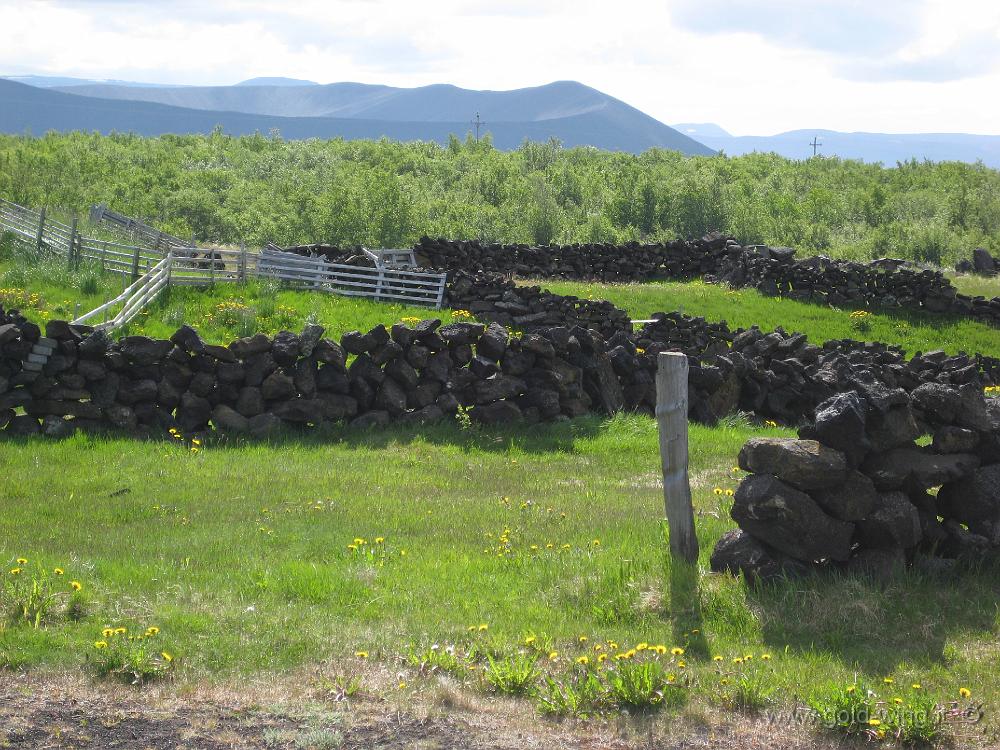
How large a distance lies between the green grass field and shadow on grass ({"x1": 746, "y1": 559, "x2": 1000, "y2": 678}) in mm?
20

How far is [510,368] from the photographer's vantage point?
1762 centimetres

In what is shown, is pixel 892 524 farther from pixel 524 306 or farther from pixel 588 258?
pixel 588 258

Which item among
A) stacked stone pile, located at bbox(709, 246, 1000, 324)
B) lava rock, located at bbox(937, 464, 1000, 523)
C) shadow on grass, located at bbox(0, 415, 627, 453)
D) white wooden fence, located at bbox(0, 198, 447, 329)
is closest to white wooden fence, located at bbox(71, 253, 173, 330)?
white wooden fence, located at bbox(0, 198, 447, 329)

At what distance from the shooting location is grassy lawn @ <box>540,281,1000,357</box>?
3256cm

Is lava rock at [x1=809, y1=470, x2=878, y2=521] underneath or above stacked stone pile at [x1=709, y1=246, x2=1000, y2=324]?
underneath

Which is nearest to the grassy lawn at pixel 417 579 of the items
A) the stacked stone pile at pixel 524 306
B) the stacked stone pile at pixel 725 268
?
the stacked stone pile at pixel 524 306

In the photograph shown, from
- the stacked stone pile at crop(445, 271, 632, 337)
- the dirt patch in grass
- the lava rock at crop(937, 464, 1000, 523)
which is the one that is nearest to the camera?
the dirt patch in grass

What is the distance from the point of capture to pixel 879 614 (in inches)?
334

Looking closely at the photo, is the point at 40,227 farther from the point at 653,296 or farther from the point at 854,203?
the point at 854,203

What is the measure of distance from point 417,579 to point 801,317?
1067 inches

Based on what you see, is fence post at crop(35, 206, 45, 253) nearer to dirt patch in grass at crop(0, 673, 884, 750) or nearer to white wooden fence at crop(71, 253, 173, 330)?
white wooden fence at crop(71, 253, 173, 330)

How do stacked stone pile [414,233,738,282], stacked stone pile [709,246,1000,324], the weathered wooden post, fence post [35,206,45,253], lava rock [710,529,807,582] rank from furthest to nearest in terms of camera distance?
stacked stone pile [414,233,738,282] → fence post [35,206,45,253] → stacked stone pile [709,246,1000,324] → the weathered wooden post → lava rock [710,529,807,582]

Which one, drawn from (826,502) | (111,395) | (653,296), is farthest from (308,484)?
(653,296)

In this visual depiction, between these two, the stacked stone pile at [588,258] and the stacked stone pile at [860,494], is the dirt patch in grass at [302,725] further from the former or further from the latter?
the stacked stone pile at [588,258]
